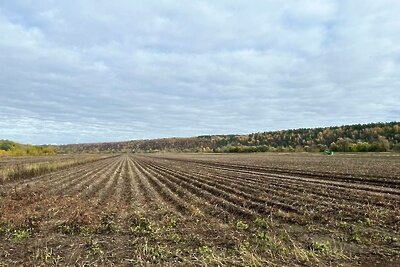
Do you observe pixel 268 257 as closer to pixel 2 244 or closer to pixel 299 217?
pixel 299 217

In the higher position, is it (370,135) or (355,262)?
(370,135)

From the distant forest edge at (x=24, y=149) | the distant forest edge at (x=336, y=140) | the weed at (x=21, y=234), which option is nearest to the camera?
the weed at (x=21, y=234)

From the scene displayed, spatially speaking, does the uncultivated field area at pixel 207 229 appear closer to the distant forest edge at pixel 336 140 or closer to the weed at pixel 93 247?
the weed at pixel 93 247

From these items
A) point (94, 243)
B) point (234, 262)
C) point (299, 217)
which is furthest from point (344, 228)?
point (94, 243)

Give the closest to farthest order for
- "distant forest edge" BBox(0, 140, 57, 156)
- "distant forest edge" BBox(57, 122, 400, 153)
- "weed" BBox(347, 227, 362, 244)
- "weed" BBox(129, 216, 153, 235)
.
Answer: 1. "weed" BBox(347, 227, 362, 244)
2. "weed" BBox(129, 216, 153, 235)
3. "distant forest edge" BBox(57, 122, 400, 153)
4. "distant forest edge" BBox(0, 140, 57, 156)

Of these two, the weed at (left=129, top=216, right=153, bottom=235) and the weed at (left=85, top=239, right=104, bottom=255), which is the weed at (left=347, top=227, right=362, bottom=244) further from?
the weed at (left=85, top=239, right=104, bottom=255)

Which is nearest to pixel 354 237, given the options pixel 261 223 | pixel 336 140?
pixel 261 223

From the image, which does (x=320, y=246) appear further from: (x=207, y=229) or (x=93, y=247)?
(x=93, y=247)

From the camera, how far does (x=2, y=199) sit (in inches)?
720

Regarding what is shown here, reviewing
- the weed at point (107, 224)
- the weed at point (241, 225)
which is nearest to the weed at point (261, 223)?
the weed at point (241, 225)

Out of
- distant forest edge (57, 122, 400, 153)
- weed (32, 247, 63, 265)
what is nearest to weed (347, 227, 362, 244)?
weed (32, 247, 63, 265)

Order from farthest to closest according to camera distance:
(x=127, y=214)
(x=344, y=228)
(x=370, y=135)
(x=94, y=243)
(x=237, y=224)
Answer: (x=370, y=135) → (x=127, y=214) → (x=237, y=224) → (x=344, y=228) → (x=94, y=243)

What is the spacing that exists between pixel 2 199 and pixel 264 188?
13956 millimetres

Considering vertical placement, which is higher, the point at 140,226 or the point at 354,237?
the point at 354,237
